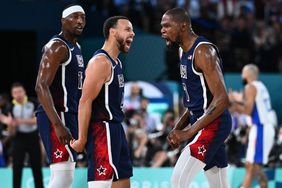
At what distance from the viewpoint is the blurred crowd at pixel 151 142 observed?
49.4ft

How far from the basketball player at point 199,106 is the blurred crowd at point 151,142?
657 cm

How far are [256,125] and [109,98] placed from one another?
5907mm

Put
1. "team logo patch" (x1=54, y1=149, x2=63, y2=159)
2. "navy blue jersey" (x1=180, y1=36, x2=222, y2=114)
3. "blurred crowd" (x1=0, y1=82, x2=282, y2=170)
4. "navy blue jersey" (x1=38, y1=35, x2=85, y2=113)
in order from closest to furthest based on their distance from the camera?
"navy blue jersey" (x1=180, y1=36, x2=222, y2=114) → "team logo patch" (x1=54, y1=149, x2=63, y2=159) → "navy blue jersey" (x1=38, y1=35, x2=85, y2=113) → "blurred crowd" (x1=0, y1=82, x2=282, y2=170)

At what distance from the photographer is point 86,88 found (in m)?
7.66

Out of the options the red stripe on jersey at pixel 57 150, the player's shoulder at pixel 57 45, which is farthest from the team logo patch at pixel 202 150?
the player's shoulder at pixel 57 45

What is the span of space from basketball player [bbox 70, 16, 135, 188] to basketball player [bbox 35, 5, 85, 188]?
0.52 m

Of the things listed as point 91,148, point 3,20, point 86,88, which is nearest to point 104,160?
point 91,148

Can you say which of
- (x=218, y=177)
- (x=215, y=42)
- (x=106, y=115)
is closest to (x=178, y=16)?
(x=106, y=115)

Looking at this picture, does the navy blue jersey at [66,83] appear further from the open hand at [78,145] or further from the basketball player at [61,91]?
the open hand at [78,145]

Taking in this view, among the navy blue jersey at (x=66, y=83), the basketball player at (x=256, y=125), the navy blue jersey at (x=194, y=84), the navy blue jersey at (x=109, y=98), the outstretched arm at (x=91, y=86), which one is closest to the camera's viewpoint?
the outstretched arm at (x=91, y=86)

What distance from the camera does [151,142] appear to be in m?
15.3

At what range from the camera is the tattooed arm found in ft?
25.5

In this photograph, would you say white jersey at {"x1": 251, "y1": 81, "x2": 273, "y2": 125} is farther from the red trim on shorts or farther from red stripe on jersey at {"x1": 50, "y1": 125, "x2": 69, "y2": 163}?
red stripe on jersey at {"x1": 50, "y1": 125, "x2": 69, "y2": 163}

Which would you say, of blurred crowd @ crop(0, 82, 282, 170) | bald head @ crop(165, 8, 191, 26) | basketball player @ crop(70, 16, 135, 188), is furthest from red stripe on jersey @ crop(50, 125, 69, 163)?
blurred crowd @ crop(0, 82, 282, 170)
